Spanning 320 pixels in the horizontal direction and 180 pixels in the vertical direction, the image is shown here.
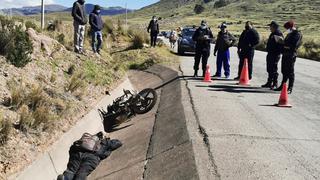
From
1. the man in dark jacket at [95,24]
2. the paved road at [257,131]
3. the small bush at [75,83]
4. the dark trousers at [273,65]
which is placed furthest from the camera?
the man in dark jacket at [95,24]

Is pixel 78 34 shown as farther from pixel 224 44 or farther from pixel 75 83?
pixel 224 44

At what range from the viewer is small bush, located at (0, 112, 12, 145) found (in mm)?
9461

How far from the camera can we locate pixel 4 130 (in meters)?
9.67

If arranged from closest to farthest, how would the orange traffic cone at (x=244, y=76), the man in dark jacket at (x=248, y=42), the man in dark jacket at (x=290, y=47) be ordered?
the man in dark jacket at (x=290, y=47)
the orange traffic cone at (x=244, y=76)
the man in dark jacket at (x=248, y=42)

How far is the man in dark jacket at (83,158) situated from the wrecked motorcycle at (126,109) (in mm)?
2308

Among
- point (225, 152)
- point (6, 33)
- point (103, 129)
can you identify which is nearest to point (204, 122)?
point (225, 152)

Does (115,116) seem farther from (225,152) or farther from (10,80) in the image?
(225,152)

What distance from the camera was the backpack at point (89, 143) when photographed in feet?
34.3

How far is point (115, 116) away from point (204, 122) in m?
3.85

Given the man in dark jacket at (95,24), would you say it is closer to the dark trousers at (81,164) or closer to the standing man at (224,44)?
the standing man at (224,44)

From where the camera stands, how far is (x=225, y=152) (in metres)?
8.24

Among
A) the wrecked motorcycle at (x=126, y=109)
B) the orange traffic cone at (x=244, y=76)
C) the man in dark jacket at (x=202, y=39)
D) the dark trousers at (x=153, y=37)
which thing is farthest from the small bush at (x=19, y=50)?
the dark trousers at (x=153, y=37)

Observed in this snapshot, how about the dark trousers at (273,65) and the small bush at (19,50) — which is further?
the dark trousers at (273,65)

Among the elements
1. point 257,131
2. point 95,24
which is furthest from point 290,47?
point 95,24
